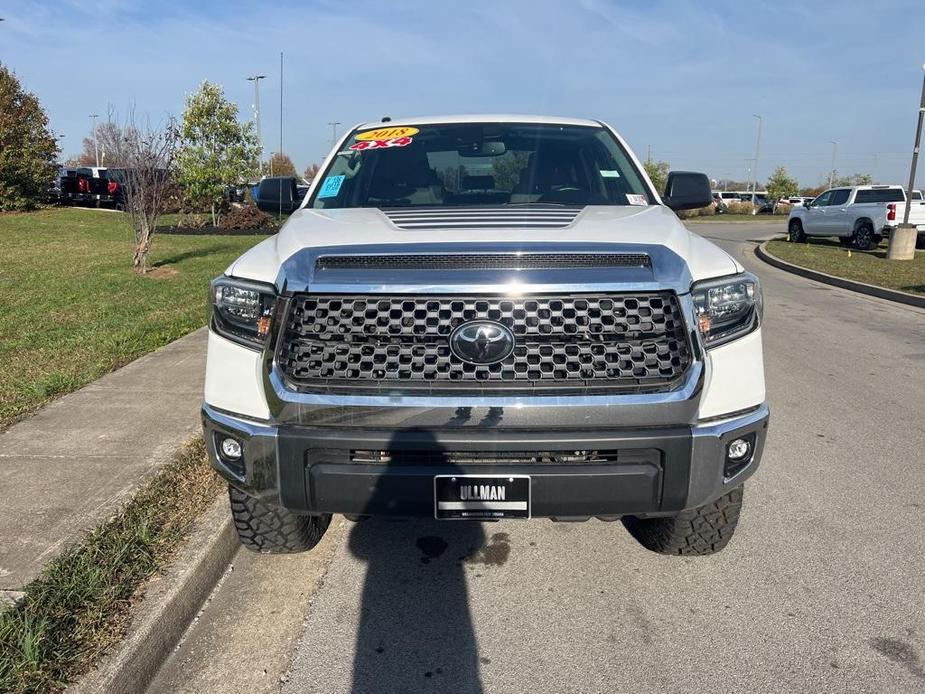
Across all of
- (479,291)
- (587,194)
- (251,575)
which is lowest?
(251,575)

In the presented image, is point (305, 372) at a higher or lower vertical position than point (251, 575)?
higher

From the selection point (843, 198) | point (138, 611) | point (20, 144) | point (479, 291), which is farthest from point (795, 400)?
point (20, 144)

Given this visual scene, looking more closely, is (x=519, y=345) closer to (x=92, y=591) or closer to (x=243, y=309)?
(x=243, y=309)

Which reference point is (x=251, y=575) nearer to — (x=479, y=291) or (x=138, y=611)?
(x=138, y=611)

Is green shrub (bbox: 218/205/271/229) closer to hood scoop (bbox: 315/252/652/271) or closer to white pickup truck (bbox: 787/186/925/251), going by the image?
white pickup truck (bbox: 787/186/925/251)

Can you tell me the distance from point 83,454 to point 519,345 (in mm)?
2890

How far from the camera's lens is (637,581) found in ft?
10.8

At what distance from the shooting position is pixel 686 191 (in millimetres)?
4332

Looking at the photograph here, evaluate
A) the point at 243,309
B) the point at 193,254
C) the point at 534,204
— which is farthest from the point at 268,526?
the point at 193,254

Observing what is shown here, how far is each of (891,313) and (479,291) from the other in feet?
35.3

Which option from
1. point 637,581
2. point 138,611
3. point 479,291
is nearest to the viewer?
point 479,291

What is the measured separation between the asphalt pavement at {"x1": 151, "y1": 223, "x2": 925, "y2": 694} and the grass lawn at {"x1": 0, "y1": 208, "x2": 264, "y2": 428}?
115 inches

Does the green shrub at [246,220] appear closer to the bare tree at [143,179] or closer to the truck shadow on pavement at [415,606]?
the bare tree at [143,179]

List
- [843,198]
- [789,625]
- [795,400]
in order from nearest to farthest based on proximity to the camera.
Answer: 1. [789,625]
2. [795,400]
3. [843,198]
